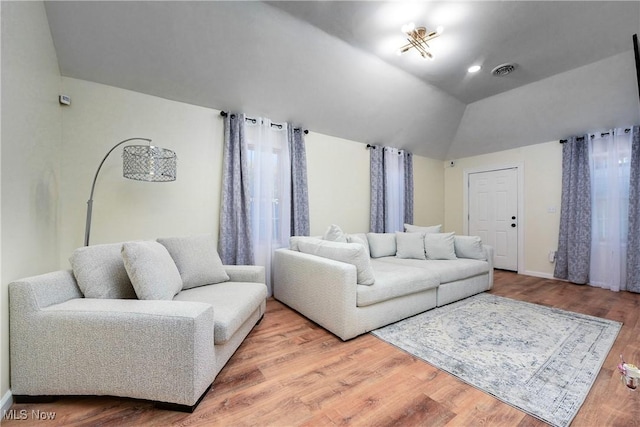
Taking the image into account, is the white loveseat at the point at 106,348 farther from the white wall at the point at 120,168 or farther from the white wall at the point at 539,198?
the white wall at the point at 539,198

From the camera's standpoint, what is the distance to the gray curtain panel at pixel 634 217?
345 centimetres

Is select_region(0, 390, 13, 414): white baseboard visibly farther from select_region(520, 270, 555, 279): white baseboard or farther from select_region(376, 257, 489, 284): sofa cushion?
select_region(520, 270, 555, 279): white baseboard

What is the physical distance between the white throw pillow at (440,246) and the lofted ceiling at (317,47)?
200 cm

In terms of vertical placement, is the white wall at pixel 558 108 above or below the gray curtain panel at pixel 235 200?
above

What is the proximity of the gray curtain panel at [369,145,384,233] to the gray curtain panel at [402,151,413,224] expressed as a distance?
0.67m

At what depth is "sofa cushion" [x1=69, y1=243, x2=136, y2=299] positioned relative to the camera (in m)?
1.58

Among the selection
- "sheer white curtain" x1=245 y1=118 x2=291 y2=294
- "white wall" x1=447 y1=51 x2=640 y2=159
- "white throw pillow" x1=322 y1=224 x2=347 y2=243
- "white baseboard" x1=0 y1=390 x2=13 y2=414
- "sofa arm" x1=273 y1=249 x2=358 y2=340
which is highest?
"white wall" x1=447 y1=51 x2=640 y2=159

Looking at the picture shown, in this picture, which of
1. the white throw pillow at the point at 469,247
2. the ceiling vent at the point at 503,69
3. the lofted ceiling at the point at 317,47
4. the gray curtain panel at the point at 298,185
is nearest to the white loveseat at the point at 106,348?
the lofted ceiling at the point at 317,47

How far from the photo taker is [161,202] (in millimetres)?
2719

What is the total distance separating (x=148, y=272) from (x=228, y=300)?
53 centimetres

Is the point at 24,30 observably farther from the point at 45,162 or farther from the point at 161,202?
the point at 161,202

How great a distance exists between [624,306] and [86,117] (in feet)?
19.1

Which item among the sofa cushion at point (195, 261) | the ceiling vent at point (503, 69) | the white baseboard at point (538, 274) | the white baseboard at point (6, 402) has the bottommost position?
the white baseboard at point (538, 274)


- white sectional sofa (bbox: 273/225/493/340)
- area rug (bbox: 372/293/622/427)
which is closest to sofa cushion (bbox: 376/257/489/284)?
white sectional sofa (bbox: 273/225/493/340)
